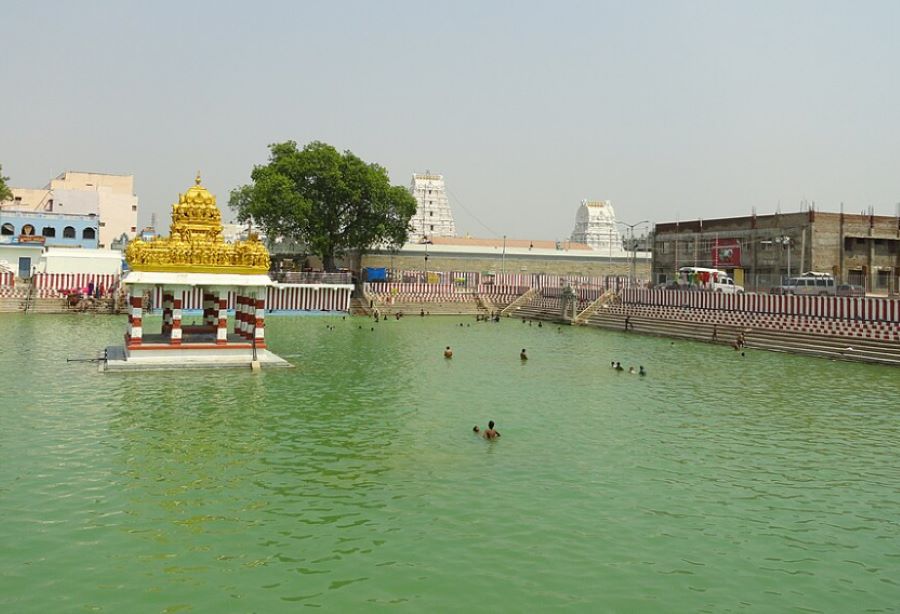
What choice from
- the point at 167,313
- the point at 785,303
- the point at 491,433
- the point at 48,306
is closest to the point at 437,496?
the point at 491,433

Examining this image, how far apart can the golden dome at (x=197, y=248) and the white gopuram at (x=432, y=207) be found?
100624 millimetres

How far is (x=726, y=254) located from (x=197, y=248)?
47.4m

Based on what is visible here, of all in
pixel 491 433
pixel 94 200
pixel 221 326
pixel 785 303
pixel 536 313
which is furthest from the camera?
pixel 94 200

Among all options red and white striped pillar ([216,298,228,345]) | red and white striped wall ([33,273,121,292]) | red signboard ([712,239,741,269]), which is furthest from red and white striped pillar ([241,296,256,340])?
red signboard ([712,239,741,269])

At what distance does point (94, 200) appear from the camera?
7594 cm

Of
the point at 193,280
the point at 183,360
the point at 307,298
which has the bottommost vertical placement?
the point at 183,360

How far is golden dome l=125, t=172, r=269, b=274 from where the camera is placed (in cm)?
2480

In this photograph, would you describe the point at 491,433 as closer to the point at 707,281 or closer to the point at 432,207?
the point at 707,281

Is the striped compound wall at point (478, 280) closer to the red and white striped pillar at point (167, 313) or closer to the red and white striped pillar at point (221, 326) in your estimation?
the red and white striped pillar at point (167, 313)

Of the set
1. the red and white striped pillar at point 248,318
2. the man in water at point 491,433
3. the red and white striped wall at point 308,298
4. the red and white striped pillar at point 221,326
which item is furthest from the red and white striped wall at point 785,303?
the red and white striped pillar at point 221,326

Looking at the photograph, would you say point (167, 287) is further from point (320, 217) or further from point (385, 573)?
point (320, 217)

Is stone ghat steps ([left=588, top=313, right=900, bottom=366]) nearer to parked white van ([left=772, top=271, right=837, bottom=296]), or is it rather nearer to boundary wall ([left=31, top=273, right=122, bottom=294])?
parked white van ([left=772, top=271, right=837, bottom=296])

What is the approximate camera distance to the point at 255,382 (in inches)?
886

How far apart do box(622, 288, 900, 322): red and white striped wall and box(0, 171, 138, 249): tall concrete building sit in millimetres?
56455
